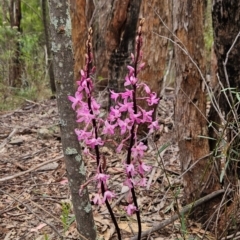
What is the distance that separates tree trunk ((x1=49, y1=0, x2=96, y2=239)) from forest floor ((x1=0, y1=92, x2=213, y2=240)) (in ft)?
0.88

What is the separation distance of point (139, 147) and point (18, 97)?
7.05m

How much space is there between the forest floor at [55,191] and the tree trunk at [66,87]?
0.27 m

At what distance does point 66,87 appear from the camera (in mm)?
2174

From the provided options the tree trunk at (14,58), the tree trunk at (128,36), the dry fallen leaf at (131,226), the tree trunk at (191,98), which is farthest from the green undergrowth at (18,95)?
the tree trunk at (191,98)

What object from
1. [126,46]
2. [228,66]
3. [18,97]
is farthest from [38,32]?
[228,66]

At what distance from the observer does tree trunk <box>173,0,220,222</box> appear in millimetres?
2842

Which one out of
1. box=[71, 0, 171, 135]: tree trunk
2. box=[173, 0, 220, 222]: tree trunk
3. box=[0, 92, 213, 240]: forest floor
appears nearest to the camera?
box=[173, 0, 220, 222]: tree trunk

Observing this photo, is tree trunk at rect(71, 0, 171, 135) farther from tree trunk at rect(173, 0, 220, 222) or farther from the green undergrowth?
the green undergrowth

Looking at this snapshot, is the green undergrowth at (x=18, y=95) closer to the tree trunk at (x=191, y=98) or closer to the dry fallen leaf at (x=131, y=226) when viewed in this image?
the dry fallen leaf at (x=131, y=226)

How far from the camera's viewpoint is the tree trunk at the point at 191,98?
2842 mm

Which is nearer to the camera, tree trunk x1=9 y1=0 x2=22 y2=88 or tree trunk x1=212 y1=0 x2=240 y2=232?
tree trunk x1=212 y1=0 x2=240 y2=232

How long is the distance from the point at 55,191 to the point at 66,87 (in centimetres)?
182

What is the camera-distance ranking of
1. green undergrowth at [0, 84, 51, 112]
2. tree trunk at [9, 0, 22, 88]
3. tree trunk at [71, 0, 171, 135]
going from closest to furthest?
1. tree trunk at [71, 0, 171, 135]
2. green undergrowth at [0, 84, 51, 112]
3. tree trunk at [9, 0, 22, 88]

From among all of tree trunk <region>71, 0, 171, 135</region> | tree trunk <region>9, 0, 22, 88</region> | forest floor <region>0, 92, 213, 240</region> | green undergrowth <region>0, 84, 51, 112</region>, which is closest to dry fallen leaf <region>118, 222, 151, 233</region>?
forest floor <region>0, 92, 213, 240</region>
